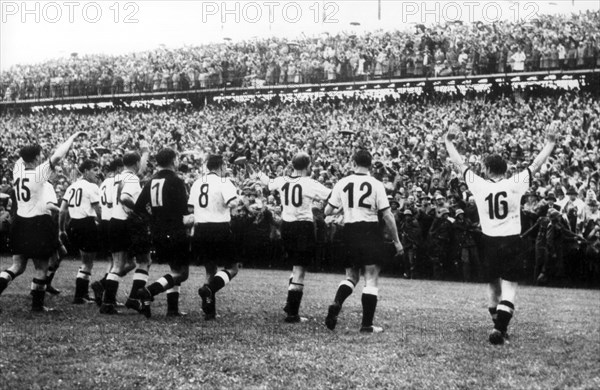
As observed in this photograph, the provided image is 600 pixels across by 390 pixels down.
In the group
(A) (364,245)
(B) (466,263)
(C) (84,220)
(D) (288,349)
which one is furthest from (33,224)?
(B) (466,263)

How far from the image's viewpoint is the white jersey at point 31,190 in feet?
31.6

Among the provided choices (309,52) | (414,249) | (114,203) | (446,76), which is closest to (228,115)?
(309,52)

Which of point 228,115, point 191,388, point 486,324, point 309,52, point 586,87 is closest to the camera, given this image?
point 191,388

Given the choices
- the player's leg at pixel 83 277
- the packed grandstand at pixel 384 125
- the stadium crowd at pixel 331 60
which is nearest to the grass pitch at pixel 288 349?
the player's leg at pixel 83 277

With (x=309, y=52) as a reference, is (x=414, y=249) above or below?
below

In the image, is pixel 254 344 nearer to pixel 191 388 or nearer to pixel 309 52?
pixel 191 388

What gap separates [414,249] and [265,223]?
4280 millimetres

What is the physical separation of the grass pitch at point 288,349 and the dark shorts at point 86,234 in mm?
917

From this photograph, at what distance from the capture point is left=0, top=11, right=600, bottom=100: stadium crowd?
93.6 feet

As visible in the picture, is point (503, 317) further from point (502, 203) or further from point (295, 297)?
point (295, 297)

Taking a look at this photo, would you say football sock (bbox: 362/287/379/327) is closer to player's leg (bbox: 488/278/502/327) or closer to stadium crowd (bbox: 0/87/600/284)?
player's leg (bbox: 488/278/502/327)

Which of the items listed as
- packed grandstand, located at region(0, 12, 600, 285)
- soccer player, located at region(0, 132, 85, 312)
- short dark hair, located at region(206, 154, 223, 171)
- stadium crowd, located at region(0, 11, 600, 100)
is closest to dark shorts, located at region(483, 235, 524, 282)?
packed grandstand, located at region(0, 12, 600, 285)

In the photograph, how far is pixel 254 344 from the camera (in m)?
7.48

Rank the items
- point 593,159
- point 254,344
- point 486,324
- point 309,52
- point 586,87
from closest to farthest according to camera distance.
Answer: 1. point 254,344
2. point 486,324
3. point 593,159
4. point 586,87
5. point 309,52
